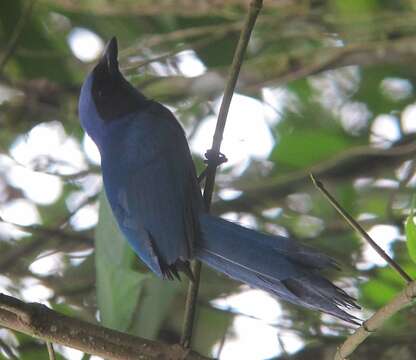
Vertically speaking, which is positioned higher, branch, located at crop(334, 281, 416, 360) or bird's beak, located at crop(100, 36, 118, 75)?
bird's beak, located at crop(100, 36, 118, 75)

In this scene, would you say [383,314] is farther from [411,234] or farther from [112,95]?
[112,95]

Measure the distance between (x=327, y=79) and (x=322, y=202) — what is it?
65cm

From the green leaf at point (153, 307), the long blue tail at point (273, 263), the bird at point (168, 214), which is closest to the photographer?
the long blue tail at point (273, 263)

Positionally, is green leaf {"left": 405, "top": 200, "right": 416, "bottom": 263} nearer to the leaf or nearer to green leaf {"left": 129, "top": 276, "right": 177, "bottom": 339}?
the leaf

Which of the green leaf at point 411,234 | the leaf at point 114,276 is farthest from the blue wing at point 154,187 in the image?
the green leaf at point 411,234

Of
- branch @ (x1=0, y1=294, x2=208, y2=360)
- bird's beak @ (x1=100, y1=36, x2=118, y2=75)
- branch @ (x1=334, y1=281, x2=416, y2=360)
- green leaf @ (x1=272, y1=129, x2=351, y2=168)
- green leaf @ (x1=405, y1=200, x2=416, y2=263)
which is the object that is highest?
green leaf @ (x1=272, y1=129, x2=351, y2=168)

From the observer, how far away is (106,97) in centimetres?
284

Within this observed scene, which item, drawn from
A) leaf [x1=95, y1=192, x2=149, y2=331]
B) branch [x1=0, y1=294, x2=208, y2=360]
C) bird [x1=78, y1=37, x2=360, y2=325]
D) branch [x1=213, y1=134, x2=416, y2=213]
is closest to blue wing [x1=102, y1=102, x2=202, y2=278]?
bird [x1=78, y1=37, x2=360, y2=325]

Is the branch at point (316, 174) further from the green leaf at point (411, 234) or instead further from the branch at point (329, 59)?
the green leaf at point (411, 234)

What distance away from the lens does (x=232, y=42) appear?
3.71 metres

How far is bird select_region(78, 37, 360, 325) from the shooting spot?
195cm

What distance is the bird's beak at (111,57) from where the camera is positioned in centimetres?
276

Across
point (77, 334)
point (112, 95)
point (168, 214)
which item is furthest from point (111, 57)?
point (77, 334)

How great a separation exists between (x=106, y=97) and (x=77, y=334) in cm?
121
